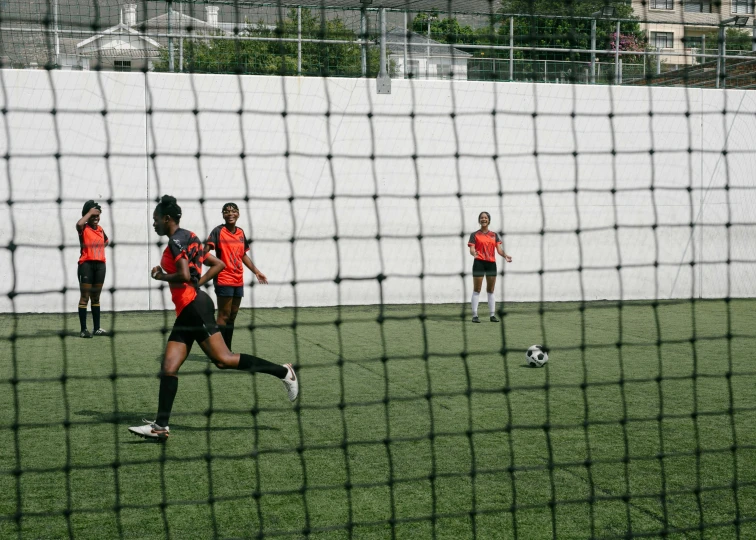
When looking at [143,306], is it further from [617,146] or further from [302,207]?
[617,146]

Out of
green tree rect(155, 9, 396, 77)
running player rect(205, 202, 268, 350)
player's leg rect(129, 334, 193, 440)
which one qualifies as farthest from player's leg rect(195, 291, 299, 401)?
green tree rect(155, 9, 396, 77)

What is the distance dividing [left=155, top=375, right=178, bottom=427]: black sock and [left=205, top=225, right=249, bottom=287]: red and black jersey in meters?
3.07

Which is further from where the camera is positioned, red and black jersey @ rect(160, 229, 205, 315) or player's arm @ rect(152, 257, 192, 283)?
red and black jersey @ rect(160, 229, 205, 315)

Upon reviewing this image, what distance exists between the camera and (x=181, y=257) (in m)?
5.72

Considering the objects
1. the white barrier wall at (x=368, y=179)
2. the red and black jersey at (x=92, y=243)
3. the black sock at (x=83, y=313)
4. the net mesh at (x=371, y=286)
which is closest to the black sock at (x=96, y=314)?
the black sock at (x=83, y=313)

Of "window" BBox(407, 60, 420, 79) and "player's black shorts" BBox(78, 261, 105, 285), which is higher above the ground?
"window" BBox(407, 60, 420, 79)

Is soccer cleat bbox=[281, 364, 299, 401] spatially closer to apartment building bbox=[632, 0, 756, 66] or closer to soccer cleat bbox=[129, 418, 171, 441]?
soccer cleat bbox=[129, 418, 171, 441]

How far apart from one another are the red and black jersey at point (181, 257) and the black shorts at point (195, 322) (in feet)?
0.15

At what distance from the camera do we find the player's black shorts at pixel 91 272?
10930 millimetres

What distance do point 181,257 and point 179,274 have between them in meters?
0.13

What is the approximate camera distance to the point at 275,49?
14508mm

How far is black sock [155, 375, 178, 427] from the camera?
5.58 m

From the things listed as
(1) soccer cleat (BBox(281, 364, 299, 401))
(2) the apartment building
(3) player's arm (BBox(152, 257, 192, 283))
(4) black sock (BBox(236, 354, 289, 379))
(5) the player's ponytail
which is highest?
(2) the apartment building

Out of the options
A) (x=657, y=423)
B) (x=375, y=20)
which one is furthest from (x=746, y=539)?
(x=375, y=20)
